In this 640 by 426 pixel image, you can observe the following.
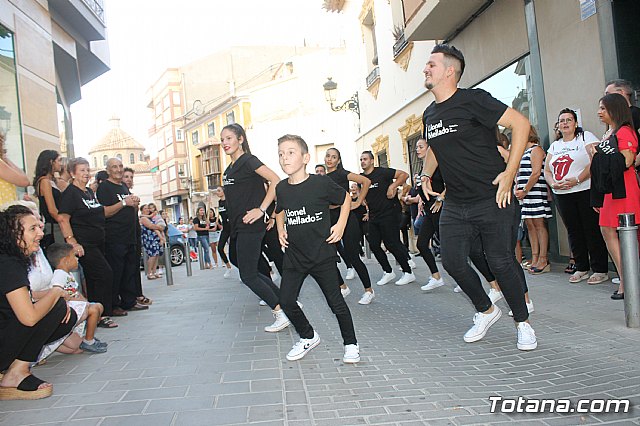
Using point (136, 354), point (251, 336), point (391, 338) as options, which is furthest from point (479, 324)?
point (136, 354)

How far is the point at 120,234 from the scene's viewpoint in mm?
7469

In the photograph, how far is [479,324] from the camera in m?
4.82

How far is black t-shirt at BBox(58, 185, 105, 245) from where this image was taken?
6.42 metres

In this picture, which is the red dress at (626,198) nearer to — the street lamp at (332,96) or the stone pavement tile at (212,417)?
the stone pavement tile at (212,417)

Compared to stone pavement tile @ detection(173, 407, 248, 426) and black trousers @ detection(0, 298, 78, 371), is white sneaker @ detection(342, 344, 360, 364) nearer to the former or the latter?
stone pavement tile @ detection(173, 407, 248, 426)

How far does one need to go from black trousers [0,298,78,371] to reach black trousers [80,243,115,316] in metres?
2.13

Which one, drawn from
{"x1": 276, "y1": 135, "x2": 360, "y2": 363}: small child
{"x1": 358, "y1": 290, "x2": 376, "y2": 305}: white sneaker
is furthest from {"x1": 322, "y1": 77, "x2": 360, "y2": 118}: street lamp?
{"x1": 276, "y1": 135, "x2": 360, "y2": 363}: small child

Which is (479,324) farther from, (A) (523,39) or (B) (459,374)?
(A) (523,39)

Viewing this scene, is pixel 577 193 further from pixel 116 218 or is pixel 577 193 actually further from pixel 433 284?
pixel 116 218

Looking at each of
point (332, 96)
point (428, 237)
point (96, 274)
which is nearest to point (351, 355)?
point (96, 274)

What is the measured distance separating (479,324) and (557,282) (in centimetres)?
294

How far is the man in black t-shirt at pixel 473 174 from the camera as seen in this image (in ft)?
14.1

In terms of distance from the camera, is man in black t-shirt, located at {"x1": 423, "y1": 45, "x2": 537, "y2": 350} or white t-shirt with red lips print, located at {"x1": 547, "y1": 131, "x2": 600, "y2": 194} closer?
man in black t-shirt, located at {"x1": 423, "y1": 45, "x2": 537, "y2": 350}

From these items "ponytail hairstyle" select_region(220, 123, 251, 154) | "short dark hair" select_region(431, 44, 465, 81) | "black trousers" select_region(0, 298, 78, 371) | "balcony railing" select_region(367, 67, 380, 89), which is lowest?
"black trousers" select_region(0, 298, 78, 371)
